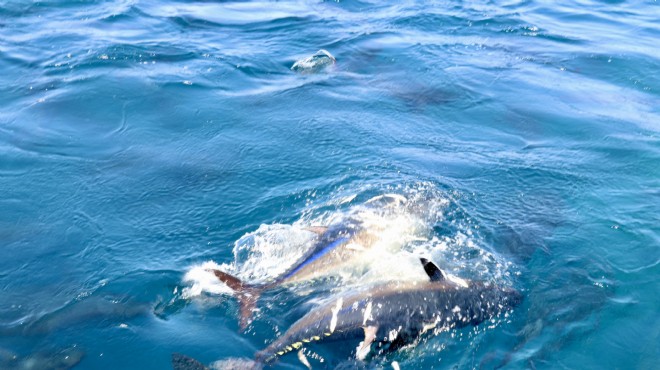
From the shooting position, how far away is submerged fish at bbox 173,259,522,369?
20.7 feet

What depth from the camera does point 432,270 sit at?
6.51m

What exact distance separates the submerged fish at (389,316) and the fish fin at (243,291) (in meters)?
0.65

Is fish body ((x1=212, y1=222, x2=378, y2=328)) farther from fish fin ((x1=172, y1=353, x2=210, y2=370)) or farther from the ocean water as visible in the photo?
fish fin ((x1=172, y1=353, x2=210, y2=370))

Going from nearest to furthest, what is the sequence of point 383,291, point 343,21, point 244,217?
point 383,291
point 244,217
point 343,21

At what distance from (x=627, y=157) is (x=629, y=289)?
12.1 ft

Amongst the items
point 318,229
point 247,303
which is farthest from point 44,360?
point 318,229

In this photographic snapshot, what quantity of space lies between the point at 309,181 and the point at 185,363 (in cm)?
397

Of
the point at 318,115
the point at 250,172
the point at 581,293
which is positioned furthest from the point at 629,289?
the point at 318,115

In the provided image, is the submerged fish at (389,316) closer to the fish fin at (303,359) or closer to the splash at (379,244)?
the fish fin at (303,359)

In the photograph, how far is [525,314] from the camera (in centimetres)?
684

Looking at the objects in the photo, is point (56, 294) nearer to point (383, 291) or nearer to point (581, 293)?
point (383, 291)

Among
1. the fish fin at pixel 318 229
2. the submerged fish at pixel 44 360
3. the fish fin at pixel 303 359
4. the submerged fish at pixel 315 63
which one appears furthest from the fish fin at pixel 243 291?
the submerged fish at pixel 315 63

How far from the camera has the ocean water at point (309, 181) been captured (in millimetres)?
6746

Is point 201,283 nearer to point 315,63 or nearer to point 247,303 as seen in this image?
point 247,303
